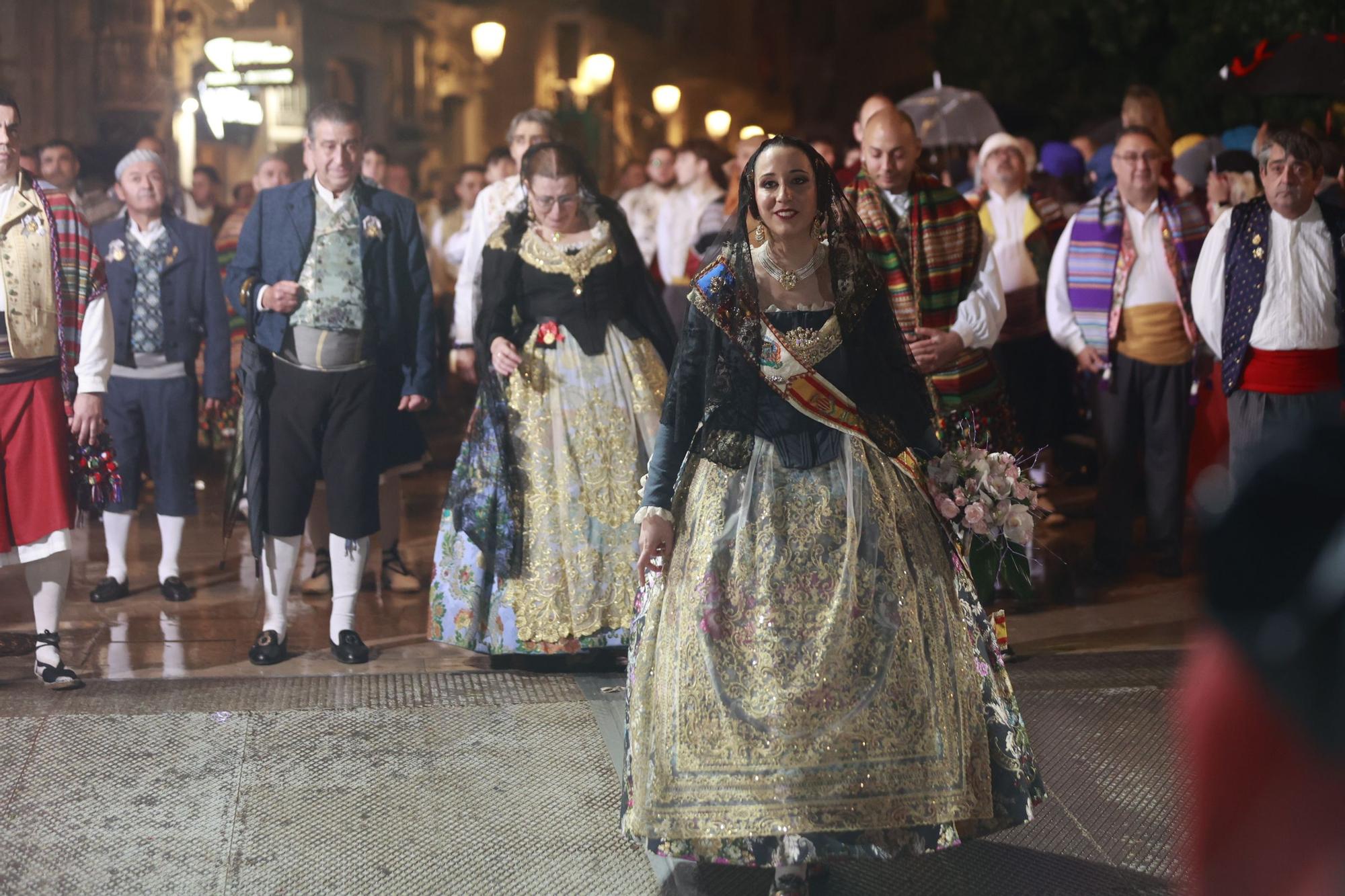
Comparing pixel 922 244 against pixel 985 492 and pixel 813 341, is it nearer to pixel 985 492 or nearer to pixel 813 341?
pixel 985 492

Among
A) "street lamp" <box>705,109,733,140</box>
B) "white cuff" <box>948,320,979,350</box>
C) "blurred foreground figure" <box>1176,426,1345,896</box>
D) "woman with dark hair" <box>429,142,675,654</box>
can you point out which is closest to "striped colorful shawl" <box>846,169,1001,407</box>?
"white cuff" <box>948,320,979,350</box>

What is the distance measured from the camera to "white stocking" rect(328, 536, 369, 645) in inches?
231

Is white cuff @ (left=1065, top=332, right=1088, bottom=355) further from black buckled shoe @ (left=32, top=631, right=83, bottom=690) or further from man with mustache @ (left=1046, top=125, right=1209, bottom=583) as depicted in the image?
black buckled shoe @ (left=32, top=631, right=83, bottom=690)

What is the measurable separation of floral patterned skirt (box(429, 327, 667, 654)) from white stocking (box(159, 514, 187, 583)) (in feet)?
5.98

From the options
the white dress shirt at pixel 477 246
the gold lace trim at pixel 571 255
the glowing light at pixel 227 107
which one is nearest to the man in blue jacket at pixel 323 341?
the white dress shirt at pixel 477 246

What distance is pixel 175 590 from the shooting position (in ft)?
22.4

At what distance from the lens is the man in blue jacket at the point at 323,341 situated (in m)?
5.77

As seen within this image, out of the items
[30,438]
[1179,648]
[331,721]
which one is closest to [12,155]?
[30,438]

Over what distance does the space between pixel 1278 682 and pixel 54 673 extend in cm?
493

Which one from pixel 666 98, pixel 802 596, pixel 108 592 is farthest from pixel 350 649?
pixel 666 98

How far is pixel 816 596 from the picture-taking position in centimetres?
362

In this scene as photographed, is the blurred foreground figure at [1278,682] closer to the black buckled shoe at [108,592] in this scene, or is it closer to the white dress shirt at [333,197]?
the white dress shirt at [333,197]

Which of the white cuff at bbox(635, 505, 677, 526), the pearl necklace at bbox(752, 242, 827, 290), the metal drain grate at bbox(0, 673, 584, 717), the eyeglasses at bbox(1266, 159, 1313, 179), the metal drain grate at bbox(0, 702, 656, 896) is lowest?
the metal drain grate at bbox(0, 702, 656, 896)

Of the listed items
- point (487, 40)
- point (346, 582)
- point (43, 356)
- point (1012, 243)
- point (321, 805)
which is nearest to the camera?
point (321, 805)
